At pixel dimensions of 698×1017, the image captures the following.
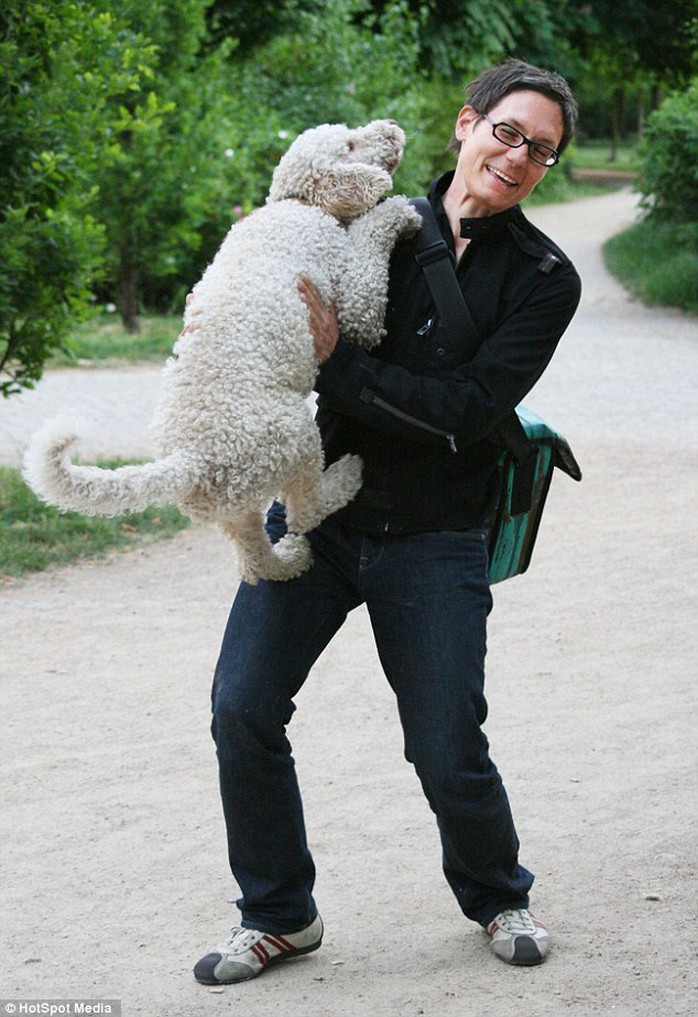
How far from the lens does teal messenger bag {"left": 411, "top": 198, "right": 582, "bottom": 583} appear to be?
3.12 metres

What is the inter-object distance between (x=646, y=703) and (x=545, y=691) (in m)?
0.40

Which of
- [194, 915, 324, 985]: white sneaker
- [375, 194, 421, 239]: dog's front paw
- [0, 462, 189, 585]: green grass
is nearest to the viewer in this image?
[375, 194, 421, 239]: dog's front paw

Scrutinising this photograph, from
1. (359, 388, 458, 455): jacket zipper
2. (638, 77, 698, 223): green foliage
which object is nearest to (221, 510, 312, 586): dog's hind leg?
(359, 388, 458, 455): jacket zipper

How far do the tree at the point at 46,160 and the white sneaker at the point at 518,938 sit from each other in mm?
4918

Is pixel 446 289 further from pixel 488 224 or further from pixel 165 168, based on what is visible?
pixel 165 168

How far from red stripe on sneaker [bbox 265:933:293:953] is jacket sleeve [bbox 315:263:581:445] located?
128 centimetres

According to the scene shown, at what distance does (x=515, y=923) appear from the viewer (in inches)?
134

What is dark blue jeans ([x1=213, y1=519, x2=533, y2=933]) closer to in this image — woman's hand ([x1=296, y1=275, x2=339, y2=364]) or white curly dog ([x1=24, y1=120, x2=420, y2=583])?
white curly dog ([x1=24, y1=120, x2=420, y2=583])

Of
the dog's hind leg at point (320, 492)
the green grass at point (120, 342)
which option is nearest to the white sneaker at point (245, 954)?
the dog's hind leg at point (320, 492)

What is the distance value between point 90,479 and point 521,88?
1340 mm

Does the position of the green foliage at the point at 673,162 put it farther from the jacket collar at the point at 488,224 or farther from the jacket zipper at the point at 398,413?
the jacket zipper at the point at 398,413

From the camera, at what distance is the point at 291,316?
9.73ft

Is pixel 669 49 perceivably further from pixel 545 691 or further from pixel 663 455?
pixel 545 691

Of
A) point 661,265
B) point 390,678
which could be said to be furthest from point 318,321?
point 661,265
